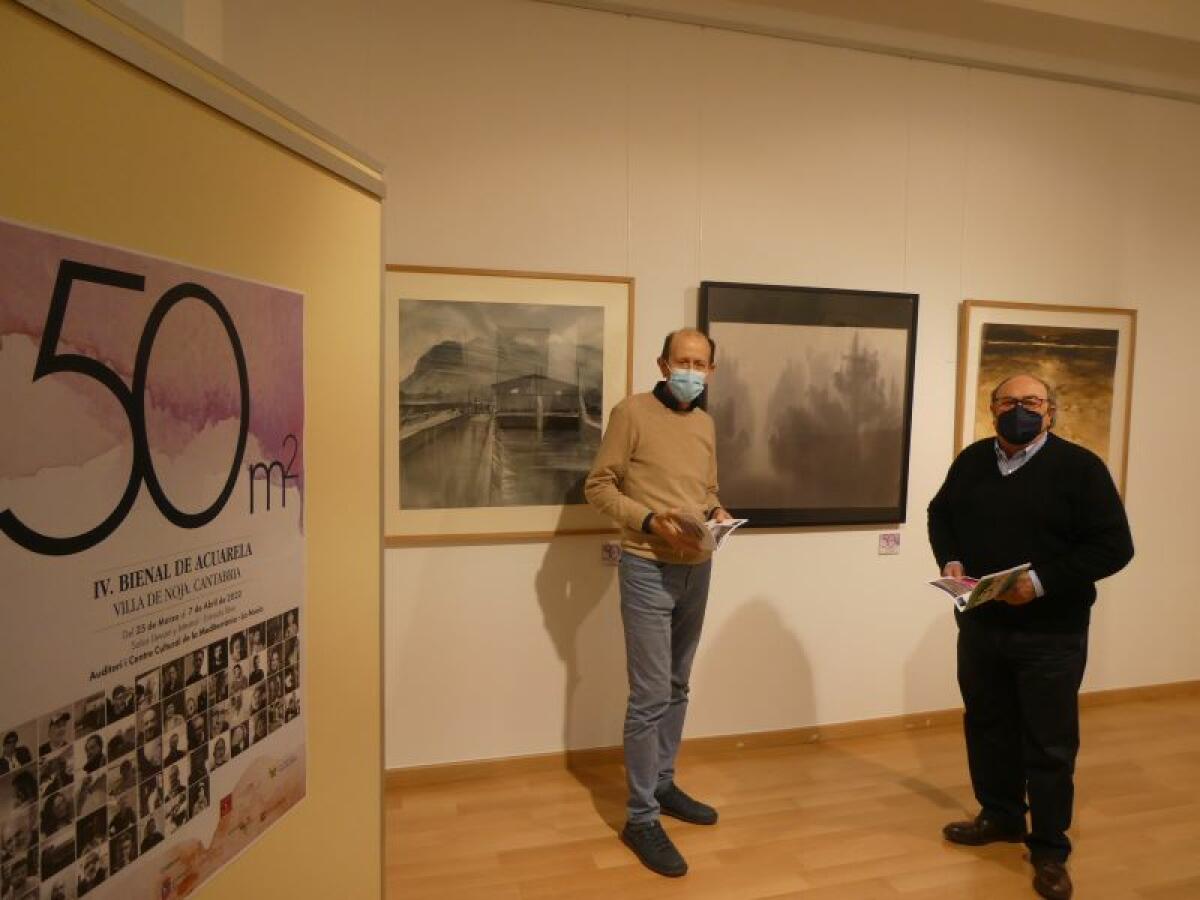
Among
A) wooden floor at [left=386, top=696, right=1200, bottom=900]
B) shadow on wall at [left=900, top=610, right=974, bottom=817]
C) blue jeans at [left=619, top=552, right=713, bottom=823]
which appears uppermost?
blue jeans at [left=619, top=552, right=713, bottom=823]

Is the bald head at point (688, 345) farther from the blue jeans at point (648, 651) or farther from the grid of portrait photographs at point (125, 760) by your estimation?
the grid of portrait photographs at point (125, 760)

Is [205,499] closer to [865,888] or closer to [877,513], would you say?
[865,888]

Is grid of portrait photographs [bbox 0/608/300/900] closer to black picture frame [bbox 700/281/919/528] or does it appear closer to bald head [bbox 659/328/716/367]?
bald head [bbox 659/328/716/367]

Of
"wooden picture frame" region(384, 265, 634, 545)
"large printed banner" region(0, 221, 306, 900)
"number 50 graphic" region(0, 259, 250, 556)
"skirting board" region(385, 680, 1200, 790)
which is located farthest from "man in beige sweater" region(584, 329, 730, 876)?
"number 50 graphic" region(0, 259, 250, 556)

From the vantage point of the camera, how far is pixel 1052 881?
2344 mm

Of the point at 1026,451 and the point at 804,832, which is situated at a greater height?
the point at 1026,451

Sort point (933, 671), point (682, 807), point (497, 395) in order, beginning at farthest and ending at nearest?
1. point (933, 671)
2. point (497, 395)
3. point (682, 807)

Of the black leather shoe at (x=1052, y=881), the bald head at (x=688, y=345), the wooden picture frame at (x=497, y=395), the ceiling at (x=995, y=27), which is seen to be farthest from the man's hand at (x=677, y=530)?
the ceiling at (x=995, y=27)

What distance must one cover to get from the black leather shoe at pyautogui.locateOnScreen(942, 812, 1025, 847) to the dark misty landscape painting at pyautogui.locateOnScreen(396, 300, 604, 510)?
1910mm

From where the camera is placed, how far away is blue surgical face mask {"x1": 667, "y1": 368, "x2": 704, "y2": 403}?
2.53 meters

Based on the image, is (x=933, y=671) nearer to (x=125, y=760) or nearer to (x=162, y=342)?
(x=125, y=760)

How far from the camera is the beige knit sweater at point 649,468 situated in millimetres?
2506

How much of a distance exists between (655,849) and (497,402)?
1757 millimetres

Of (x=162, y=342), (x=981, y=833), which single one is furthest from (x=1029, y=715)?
(x=162, y=342)
